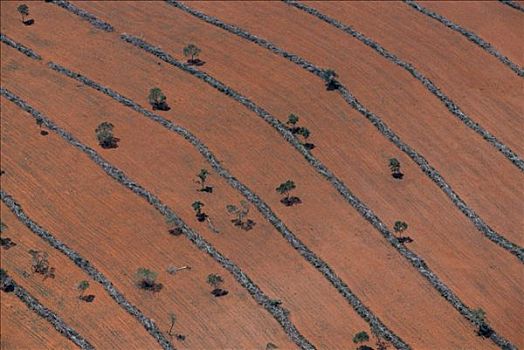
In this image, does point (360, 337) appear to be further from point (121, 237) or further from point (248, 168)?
point (121, 237)

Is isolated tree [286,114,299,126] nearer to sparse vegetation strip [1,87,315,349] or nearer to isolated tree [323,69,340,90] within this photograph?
isolated tree [323,69,340,90]

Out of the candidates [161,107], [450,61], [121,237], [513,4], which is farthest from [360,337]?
[513,4]

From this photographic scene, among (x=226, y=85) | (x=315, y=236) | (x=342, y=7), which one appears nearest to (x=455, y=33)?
(x=342, y=7)

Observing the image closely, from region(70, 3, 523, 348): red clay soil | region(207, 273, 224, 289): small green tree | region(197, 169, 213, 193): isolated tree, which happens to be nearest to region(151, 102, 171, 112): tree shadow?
region(70, 3, 523, 348): red clay soil

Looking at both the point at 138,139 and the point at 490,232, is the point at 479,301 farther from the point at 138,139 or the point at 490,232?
the point at 138,139

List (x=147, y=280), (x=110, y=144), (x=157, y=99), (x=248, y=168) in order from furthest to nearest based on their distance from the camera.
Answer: (x=157, y=99) → (x=110, y=144) → (x=248, y=168) → (x=147, y=280)
